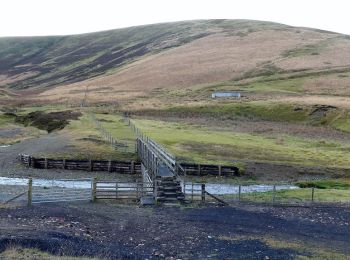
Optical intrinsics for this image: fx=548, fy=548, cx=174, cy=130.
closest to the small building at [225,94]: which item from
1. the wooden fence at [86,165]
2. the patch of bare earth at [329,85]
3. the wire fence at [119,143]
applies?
the patch of bare earth at [329,85]

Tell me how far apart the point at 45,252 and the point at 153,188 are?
13.5 metres

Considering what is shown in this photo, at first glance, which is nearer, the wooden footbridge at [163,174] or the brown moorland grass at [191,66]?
the wooden footbridge at [163,174]

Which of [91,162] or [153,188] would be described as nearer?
[153,188]

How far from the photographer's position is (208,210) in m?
31.5

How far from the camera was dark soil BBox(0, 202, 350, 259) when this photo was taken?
22344 millimetres

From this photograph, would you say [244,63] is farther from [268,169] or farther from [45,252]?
[45,252]

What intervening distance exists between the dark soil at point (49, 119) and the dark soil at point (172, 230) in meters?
49.7

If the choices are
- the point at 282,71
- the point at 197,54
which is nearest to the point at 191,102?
the point at 282,71

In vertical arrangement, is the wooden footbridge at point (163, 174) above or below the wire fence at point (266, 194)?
above

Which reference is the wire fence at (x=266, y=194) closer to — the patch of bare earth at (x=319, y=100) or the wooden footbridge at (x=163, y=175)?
the wooden footbridge at (x=163, y=175)

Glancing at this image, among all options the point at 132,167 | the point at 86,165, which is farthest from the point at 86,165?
the point at 132,167

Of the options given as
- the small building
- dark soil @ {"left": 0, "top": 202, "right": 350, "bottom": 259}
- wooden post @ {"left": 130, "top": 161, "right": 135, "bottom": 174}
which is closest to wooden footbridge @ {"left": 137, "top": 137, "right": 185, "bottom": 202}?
dark soil @ {"left": 0, "top": 202, "right": 350, "bottom": 259}

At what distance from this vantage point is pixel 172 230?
A: 26062 mm

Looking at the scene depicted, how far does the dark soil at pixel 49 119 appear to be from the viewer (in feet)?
266
